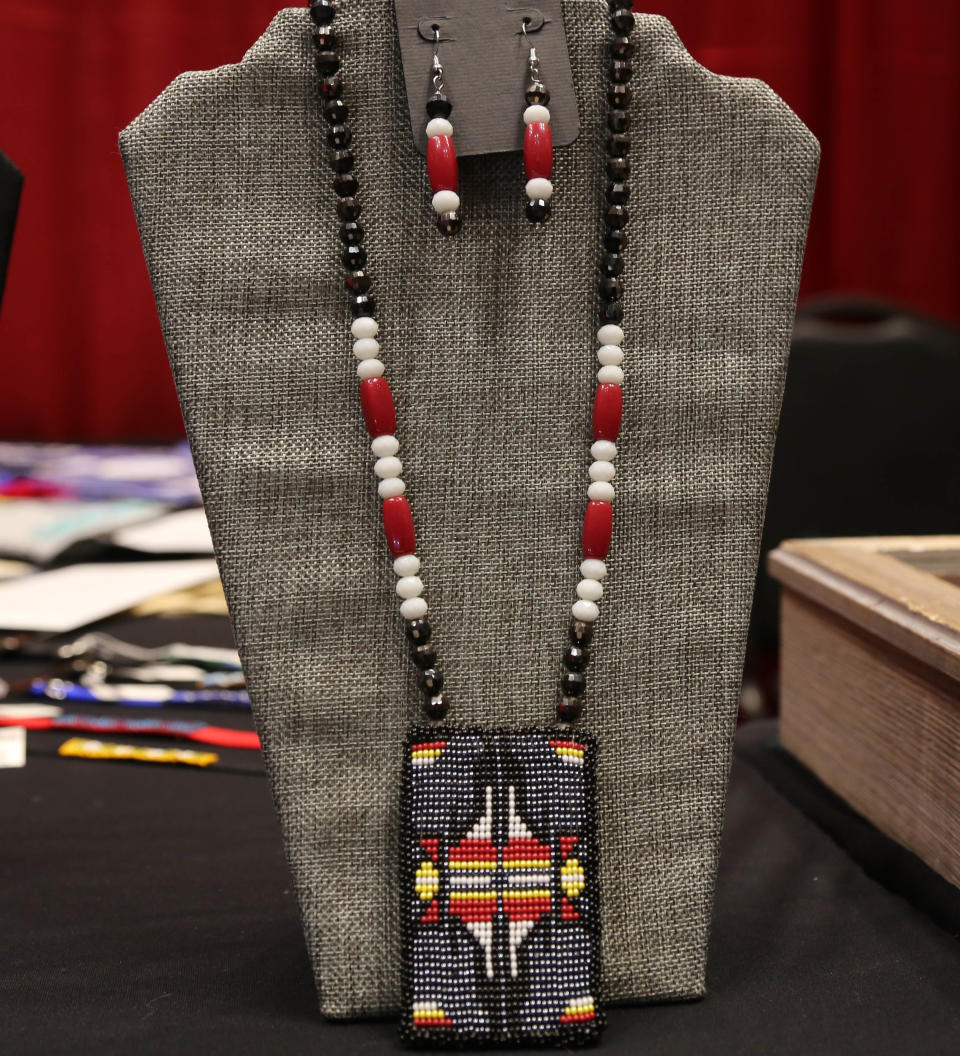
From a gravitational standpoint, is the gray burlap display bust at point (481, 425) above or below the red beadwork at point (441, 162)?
below

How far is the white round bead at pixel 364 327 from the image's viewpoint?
1.68 feet

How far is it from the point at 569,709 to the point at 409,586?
94 millimetres

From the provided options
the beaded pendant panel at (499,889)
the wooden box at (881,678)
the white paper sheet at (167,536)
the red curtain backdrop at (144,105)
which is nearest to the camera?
the beaded pendant panel at (499,889)

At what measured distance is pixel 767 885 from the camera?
2.07 ft

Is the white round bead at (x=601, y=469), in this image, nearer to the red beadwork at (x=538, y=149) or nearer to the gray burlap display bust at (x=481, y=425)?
the gray burlap display bust at (x=481, y=425)

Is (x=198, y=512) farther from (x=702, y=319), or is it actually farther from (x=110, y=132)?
(x=702, y=319)

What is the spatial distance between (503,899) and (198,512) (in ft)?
3.82

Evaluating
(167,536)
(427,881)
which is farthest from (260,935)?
(167,536)

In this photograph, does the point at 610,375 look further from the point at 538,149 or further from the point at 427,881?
the point at 427,881

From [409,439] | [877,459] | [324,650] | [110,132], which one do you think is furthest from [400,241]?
[110,132]

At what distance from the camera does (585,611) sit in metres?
0.53

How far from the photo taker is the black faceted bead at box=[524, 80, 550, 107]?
0.51m

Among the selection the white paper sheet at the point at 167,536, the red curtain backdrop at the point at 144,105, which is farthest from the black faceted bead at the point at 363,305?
the red curtain backdrop at the point at 144,105

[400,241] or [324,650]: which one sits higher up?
[400,241]
